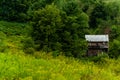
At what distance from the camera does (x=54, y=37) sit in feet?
147

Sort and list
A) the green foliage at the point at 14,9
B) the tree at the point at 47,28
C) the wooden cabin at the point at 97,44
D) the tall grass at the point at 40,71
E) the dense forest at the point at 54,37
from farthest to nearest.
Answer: the green foliage at the point at 14,9 → the wooden cabin at the point at 97,44 → the tree at the point at 47,28 → the dense forest at the point at 54,37 → the tall grass at the point at 40,71

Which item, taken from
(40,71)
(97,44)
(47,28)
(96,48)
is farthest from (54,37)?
(40,71)

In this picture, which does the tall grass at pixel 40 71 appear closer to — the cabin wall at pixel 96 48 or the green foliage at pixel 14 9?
the cabin wall at pixel 96 48

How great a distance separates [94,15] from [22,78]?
68.5m

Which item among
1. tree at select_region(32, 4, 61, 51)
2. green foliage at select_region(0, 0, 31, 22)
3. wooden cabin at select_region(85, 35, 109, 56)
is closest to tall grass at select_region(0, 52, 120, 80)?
tree at select_region(32, 4, 61, 51)

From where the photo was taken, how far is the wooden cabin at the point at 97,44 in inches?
2359

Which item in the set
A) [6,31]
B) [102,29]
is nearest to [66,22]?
[6,31]

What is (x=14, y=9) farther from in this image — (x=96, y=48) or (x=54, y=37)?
(x=54, y=37)

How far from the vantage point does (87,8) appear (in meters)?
79.1

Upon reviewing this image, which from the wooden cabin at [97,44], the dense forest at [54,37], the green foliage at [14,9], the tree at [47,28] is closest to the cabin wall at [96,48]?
the wooden cabin at [97,44]

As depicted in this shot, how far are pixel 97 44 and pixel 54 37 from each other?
17.4 meters

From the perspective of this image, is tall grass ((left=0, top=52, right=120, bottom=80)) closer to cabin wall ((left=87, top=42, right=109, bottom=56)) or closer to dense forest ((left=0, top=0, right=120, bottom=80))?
dense forest ((left=0, top=0, right=120, bottom=80))

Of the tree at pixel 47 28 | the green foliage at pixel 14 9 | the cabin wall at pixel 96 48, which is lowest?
the cabin wall at pixel 96 48

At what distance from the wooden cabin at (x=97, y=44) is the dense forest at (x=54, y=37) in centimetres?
159
